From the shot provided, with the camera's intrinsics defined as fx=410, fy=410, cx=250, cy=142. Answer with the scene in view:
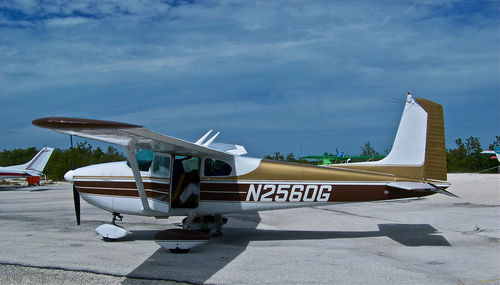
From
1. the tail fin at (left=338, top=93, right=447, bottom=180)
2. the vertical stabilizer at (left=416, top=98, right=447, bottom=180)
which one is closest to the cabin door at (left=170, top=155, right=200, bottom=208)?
the tail fin at (left=338, top=93, right=447, bottom=180)

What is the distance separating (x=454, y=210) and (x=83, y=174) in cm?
1005

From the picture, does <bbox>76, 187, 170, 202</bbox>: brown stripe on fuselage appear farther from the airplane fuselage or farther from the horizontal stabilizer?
the horizontal stabilizer

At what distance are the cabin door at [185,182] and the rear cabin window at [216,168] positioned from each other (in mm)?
190

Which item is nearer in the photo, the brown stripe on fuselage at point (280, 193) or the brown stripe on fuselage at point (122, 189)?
the brown stripe on fuselage at point (122, 189)

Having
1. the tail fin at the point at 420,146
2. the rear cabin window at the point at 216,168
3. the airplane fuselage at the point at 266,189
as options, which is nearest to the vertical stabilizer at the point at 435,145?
the tail fin at the point at 420,146

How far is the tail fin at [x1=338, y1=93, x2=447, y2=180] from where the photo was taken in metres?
7.93

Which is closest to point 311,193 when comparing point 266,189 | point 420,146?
point 266,189

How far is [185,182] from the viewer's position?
25.3ft

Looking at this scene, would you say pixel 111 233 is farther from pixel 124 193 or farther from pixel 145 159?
pixel 145 159

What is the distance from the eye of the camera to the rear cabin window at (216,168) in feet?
25.8

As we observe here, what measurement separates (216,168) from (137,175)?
168 centimetres

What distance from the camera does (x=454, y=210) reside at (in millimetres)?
11891

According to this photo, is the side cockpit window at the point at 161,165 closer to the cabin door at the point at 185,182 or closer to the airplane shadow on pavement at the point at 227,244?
the cabin door at the point at 185,182

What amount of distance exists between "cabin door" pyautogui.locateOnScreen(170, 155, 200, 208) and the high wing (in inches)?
7.8
